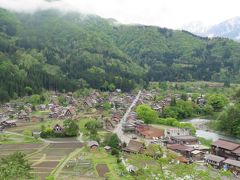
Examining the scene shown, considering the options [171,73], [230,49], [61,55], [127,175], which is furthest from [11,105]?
[230,49]

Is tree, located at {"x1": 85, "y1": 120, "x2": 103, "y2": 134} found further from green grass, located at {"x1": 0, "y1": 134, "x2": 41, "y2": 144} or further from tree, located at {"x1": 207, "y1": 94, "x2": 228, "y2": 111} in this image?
tree, located at {"x1": 207, "y1": 94, "x2": 228, "y2": 111}

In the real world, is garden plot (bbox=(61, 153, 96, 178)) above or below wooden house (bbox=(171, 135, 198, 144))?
below

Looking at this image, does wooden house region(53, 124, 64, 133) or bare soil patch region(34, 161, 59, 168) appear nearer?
bare soil patch region(34, 161, 59, 168)

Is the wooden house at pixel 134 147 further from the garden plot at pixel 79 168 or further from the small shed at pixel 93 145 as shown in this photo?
the garden plot at pixel 79 168

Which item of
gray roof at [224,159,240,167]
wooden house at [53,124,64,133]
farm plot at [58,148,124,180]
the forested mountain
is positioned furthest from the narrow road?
the forested mountain

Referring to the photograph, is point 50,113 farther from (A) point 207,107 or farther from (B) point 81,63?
(B) point 81,63

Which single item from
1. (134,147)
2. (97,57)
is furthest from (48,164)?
(97,57)

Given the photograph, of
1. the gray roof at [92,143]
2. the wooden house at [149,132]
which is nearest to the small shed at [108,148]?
the gray roof at [92,143]
